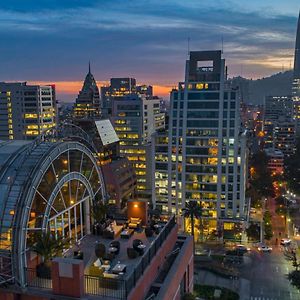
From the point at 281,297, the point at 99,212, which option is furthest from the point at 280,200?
the point at 99,212

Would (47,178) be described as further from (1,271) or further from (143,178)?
(143,178)

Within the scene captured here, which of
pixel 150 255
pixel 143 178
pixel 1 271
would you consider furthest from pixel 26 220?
pixel 143 178

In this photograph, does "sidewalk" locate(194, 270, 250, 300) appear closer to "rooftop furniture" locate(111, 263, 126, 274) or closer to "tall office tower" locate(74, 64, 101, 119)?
"rooftop furniture" locate(111, 263, 126, 274)

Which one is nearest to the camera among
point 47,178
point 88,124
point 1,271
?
point 1,271

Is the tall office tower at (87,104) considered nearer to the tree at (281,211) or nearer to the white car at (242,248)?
the tree at (281,211)

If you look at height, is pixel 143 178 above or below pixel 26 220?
below

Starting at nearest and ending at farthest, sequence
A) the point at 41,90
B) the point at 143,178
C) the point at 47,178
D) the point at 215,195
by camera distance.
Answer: the point at 47,178
the point at 215,195
the point at 143,178
the point at 41,90
